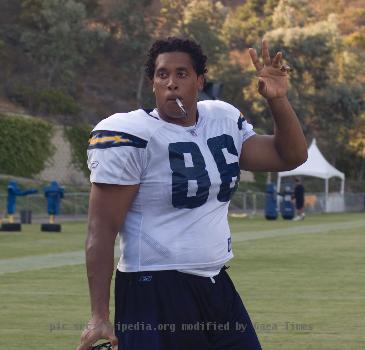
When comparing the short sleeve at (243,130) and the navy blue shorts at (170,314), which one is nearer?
the navy blue shorts at (170,314)

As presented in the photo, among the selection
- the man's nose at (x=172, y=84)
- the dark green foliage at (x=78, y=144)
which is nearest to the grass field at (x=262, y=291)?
the man's nose at (x=172, y=84)

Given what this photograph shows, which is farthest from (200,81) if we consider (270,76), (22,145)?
(22,145)

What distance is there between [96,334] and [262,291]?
9741 millimetres

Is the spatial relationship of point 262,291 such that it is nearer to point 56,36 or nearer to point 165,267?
point 165,267

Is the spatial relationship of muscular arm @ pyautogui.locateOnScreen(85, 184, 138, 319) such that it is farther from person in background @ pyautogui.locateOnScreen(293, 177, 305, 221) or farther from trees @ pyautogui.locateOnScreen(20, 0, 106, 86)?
trees @ pyautogui.locateOnScreen(20, 0, 106, 86)

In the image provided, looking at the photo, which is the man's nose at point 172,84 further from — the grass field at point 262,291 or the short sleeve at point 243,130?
the grass field at point 262,291

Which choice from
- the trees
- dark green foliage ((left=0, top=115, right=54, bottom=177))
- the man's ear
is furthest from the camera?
the trees

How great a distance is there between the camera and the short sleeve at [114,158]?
5.11 metres

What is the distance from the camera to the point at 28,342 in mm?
10477

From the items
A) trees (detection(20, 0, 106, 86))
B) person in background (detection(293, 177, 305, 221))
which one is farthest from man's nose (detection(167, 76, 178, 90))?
trees (detection(20, 0, 106, 86))

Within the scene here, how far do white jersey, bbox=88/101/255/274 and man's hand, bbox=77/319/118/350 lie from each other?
11.8 inches

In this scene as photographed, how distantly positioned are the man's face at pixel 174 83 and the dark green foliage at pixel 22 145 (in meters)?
43.6

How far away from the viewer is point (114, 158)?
5109 mm

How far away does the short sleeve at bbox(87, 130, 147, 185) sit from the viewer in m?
5.11
